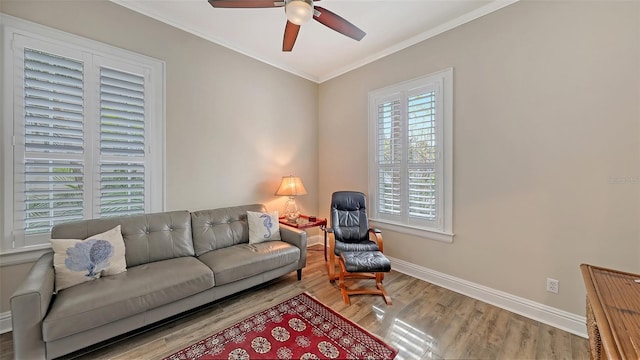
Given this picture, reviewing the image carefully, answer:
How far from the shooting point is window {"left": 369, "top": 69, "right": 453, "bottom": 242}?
2678mm

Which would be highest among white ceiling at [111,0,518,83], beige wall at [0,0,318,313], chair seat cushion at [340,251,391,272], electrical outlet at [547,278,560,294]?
white ceiling at [111,0,518,83]

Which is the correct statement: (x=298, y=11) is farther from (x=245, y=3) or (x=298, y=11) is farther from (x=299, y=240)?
(x=299, y=240)

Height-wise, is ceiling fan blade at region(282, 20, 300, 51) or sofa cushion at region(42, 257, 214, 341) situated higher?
ceiling fan blade at region(282, 20, 300, 51)

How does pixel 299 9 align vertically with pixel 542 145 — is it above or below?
above

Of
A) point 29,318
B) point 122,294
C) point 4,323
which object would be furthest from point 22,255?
point 122,294

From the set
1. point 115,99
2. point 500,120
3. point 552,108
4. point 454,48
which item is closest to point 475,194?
point 500,120

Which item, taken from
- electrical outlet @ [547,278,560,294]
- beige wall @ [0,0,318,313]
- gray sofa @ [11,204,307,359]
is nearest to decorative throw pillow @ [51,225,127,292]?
gray sofa @ [11,204,307,359]

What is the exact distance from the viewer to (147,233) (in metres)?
2.28

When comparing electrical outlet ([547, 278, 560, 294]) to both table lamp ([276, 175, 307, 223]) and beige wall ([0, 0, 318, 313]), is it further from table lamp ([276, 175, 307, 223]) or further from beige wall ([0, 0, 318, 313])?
beige wall ([0, 0, 318, 313])

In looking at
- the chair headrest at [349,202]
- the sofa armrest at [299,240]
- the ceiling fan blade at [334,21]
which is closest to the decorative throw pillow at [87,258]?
the sofa armrest at [299,240]

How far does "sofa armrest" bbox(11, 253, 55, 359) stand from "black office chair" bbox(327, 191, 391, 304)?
2.10m

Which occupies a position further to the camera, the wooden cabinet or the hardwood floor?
the hardwood floor

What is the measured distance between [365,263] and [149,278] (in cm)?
182

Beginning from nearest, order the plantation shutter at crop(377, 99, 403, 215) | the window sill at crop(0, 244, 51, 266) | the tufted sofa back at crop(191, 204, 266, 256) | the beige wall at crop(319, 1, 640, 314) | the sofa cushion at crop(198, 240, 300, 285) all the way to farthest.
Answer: the beige wall at crop(319, 1, 640, 314), the window sill at crop(0, 244, 51, 266), the sofa cushion at crop(198, 240, 300, 285), the tufted sofa back at crop(191, 204, 266, 256), the plantation shutter at crop(377, 99, 403, 215)
